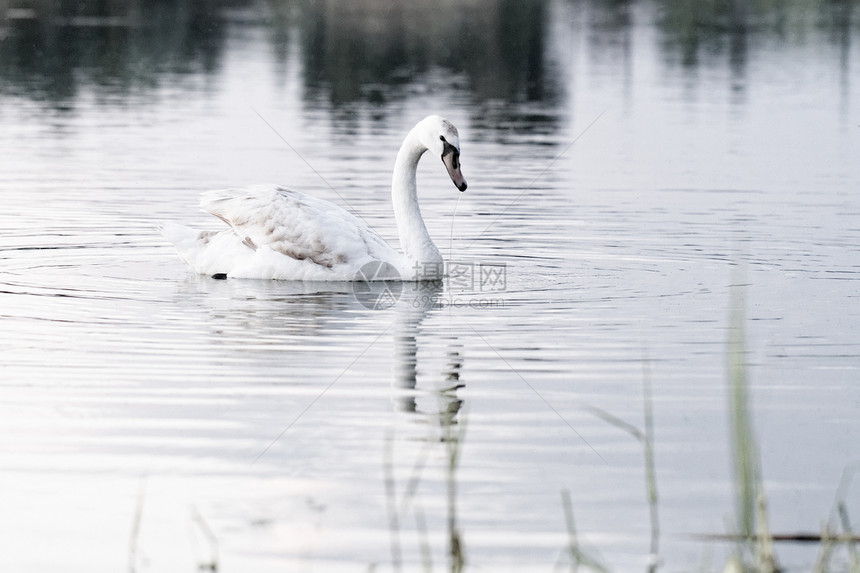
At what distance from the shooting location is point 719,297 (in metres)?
12.2

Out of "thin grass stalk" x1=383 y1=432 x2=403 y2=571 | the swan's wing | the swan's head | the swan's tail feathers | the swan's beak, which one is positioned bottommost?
the swan's tail feathers

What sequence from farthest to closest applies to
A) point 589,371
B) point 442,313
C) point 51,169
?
point 51,169 < point 442,313 < point 589,371

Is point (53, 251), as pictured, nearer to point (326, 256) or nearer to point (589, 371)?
point (326, 256)

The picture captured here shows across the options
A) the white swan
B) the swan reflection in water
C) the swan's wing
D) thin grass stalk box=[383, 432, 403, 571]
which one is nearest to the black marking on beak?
the white swan

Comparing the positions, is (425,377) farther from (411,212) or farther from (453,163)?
(411,212)

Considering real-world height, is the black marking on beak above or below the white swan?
above

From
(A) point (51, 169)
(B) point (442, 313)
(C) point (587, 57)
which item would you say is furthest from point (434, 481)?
(C) point (587, 57)

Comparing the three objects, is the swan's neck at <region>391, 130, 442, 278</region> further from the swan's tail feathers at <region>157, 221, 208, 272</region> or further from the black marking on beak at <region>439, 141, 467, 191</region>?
the swan's tail feathers at <region>157, 221, 208, 272</region>

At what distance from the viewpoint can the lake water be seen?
6352 millimetres

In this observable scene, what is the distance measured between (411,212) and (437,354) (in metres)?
3.53

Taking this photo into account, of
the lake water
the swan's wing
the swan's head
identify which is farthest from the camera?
the swan's head

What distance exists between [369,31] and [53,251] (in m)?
50.2

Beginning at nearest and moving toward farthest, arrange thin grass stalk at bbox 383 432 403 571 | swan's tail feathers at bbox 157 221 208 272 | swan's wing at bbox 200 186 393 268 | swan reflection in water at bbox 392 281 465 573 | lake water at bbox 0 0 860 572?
1. thin grass stalk at bbox 383 432 403 571
2. lake water at bbox 0 0 860 572
3. swan reflection in water at bbox 392 281 465 573
4. swan's wing at bbox 200 186 393 268
5. swan's tail feathers at bbox 157 221 208 272

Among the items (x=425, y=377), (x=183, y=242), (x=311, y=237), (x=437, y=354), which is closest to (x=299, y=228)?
(x=311, y=237)
